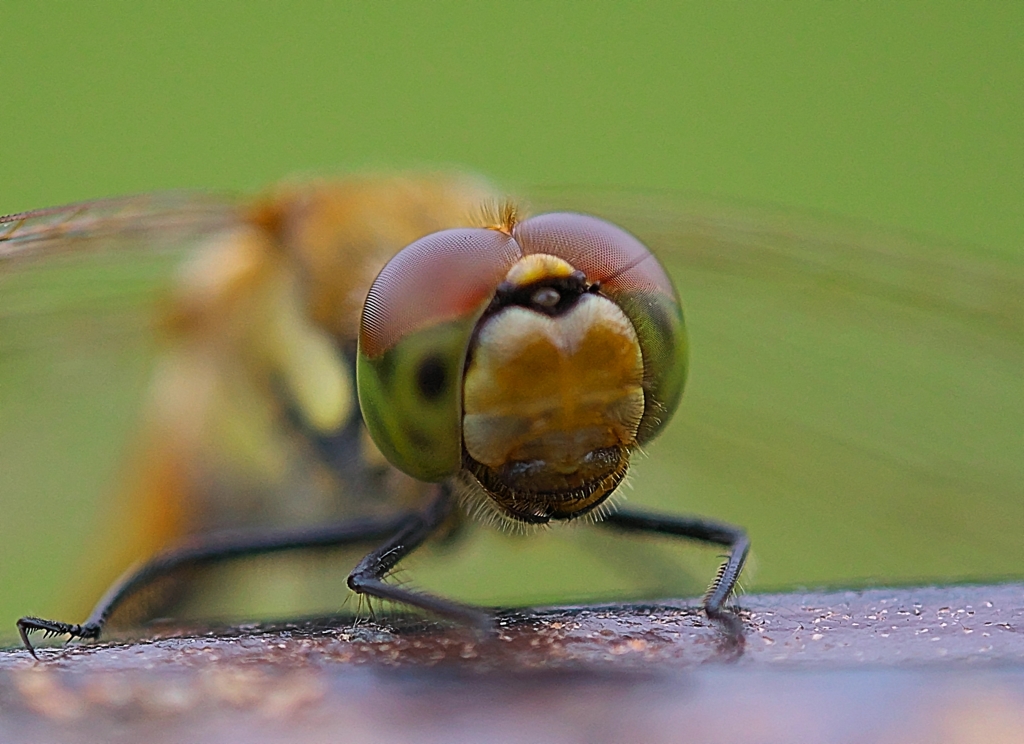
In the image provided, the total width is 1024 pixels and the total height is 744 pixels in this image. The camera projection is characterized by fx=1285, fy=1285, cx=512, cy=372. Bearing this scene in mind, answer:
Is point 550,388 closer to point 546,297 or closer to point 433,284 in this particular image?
point 546,297

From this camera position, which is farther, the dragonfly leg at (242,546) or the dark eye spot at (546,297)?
the dragonfly leg at (242,546)

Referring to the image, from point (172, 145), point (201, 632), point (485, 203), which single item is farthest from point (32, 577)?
point (172, 145)

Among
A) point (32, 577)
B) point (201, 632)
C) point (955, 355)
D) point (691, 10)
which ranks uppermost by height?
point (691, 10)

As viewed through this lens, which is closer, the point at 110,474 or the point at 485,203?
the point at 485,203

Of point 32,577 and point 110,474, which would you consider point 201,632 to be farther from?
point 32,577

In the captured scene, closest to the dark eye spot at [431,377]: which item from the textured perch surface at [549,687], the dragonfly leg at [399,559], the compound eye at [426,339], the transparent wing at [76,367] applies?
the compound eye at [426,339]

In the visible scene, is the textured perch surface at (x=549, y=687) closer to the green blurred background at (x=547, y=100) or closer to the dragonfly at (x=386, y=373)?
the dragonfly at (x=386, y=373)

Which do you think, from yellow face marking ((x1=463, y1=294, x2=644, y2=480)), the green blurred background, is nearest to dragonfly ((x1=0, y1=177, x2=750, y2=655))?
yellow face marking ((x1=463, y1=294, x2=644, y2=480))
